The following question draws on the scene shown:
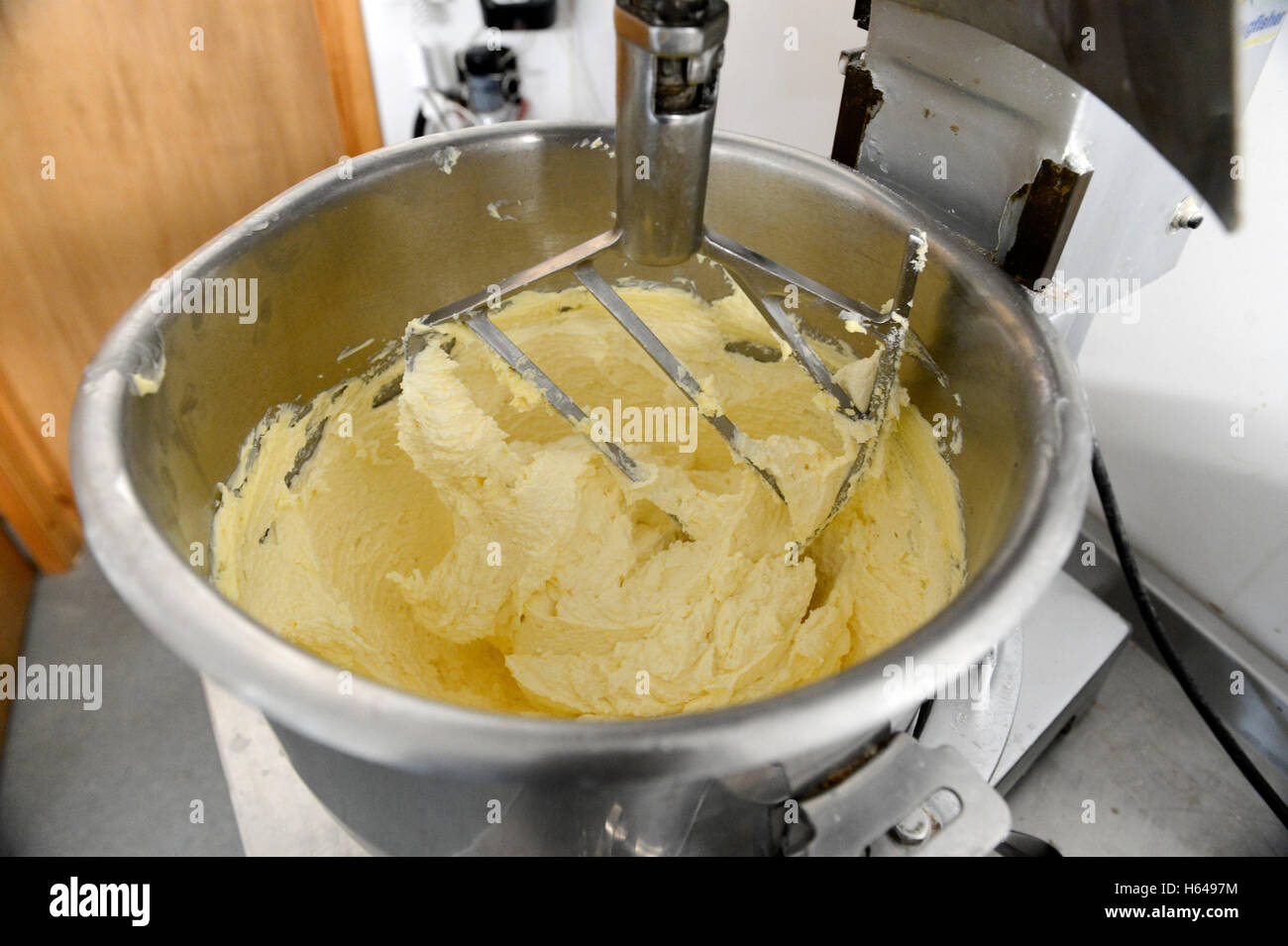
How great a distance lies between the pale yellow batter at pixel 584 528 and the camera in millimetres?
627

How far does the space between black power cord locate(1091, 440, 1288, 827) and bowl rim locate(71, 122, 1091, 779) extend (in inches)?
8.5

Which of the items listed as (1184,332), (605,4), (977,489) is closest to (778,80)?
(605,4)

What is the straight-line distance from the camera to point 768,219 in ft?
2.14

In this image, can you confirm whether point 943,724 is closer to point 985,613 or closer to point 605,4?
point 985,613

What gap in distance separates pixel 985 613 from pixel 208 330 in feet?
1.58

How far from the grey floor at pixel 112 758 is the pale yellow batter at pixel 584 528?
0.49 metres
